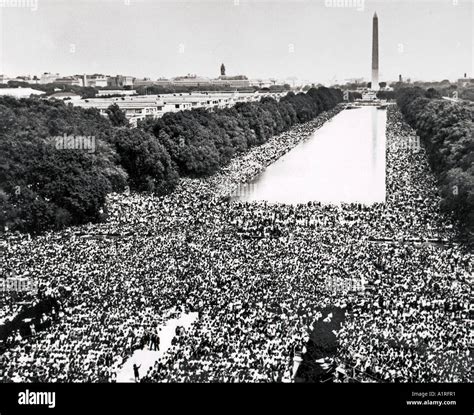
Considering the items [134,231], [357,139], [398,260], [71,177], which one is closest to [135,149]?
[71,177]

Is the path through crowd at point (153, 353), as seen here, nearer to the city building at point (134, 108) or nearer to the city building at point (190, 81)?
the city building at point (134, 108)

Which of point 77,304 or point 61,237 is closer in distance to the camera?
point 77,304

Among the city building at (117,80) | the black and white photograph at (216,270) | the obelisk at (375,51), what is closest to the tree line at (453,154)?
the black and white photograph at (216,270)

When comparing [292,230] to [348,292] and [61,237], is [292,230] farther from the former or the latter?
[61,237]

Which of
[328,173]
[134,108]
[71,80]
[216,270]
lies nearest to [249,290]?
[216,270]

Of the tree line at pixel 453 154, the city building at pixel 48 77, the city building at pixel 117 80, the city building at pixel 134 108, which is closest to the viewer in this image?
the tree line at pixel 453 154

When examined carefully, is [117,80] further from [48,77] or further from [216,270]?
[216,270]
